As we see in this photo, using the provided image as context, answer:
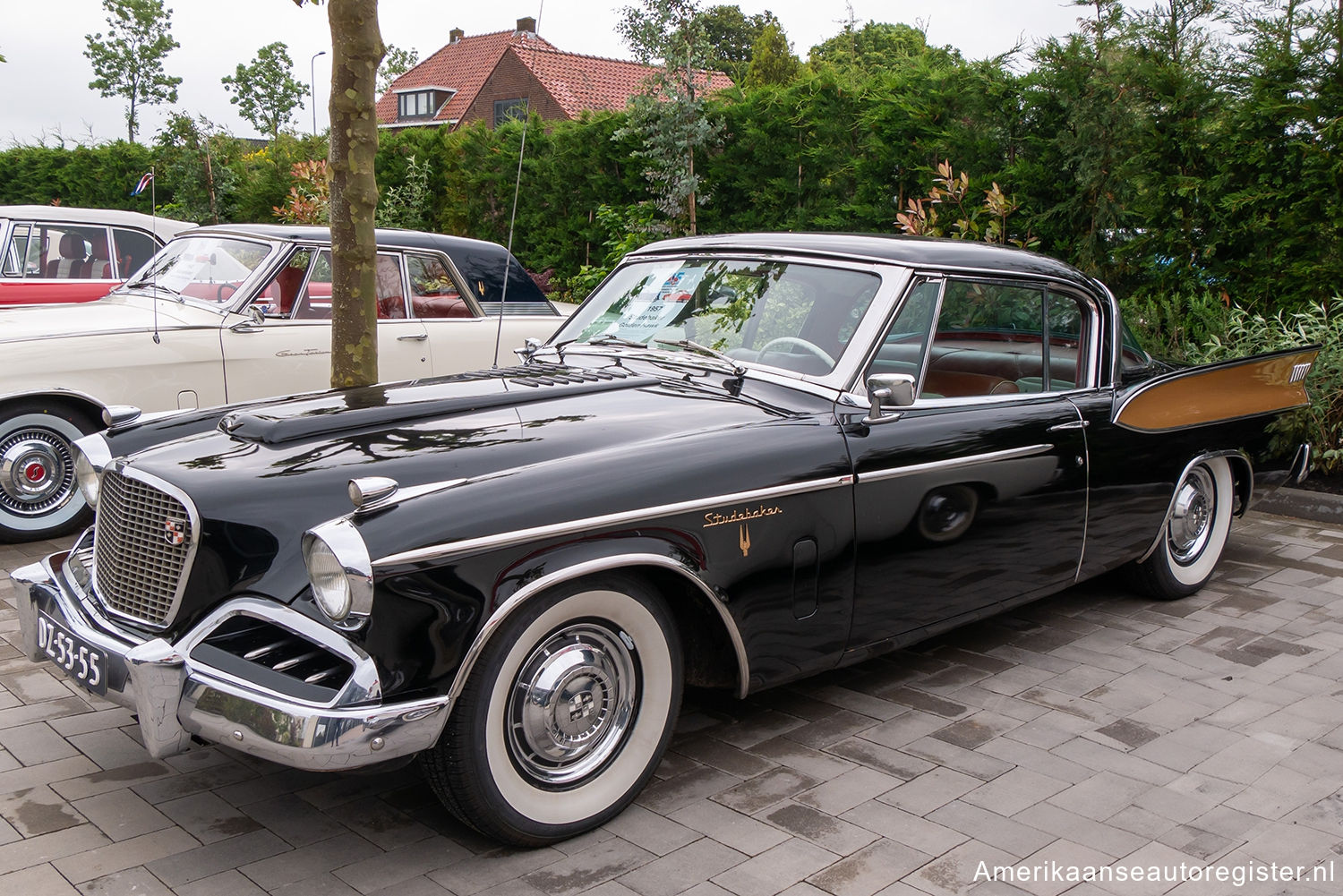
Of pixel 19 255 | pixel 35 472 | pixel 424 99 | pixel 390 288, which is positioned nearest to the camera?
pixel 35 472

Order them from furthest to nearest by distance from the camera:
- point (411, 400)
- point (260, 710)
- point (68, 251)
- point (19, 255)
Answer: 1. point (68, 251)
2. point (19, 255)
3. point (411, 400)
4. point (260, 710)

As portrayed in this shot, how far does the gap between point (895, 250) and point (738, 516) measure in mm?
1464

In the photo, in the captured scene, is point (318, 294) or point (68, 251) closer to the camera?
point (318, 294)

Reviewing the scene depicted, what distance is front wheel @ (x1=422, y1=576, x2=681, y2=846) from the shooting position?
2738 mm

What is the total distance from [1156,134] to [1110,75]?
60 cm

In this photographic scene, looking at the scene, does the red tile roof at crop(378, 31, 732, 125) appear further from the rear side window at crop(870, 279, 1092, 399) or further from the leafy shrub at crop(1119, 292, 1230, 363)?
the rear side window at crop(870, 279, 1092, 399)

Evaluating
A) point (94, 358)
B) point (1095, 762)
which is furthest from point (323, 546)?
point (94, 358)

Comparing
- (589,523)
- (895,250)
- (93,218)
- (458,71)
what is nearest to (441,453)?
(589,523)

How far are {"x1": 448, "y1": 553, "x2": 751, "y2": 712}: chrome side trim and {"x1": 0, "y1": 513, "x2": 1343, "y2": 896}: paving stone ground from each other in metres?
0.49

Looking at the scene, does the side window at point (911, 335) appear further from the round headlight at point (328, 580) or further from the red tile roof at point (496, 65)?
the red tile roof at point (496, 65)

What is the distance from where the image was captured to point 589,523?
2.88 metres

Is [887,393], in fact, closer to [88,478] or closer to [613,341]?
[613,341]

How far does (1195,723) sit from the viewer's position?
3842mm

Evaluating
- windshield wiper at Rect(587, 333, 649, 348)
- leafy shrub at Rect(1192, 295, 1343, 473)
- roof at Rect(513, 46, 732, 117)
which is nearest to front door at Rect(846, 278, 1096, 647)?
windshield wiper at Rect(587, 333, 649, 348)
